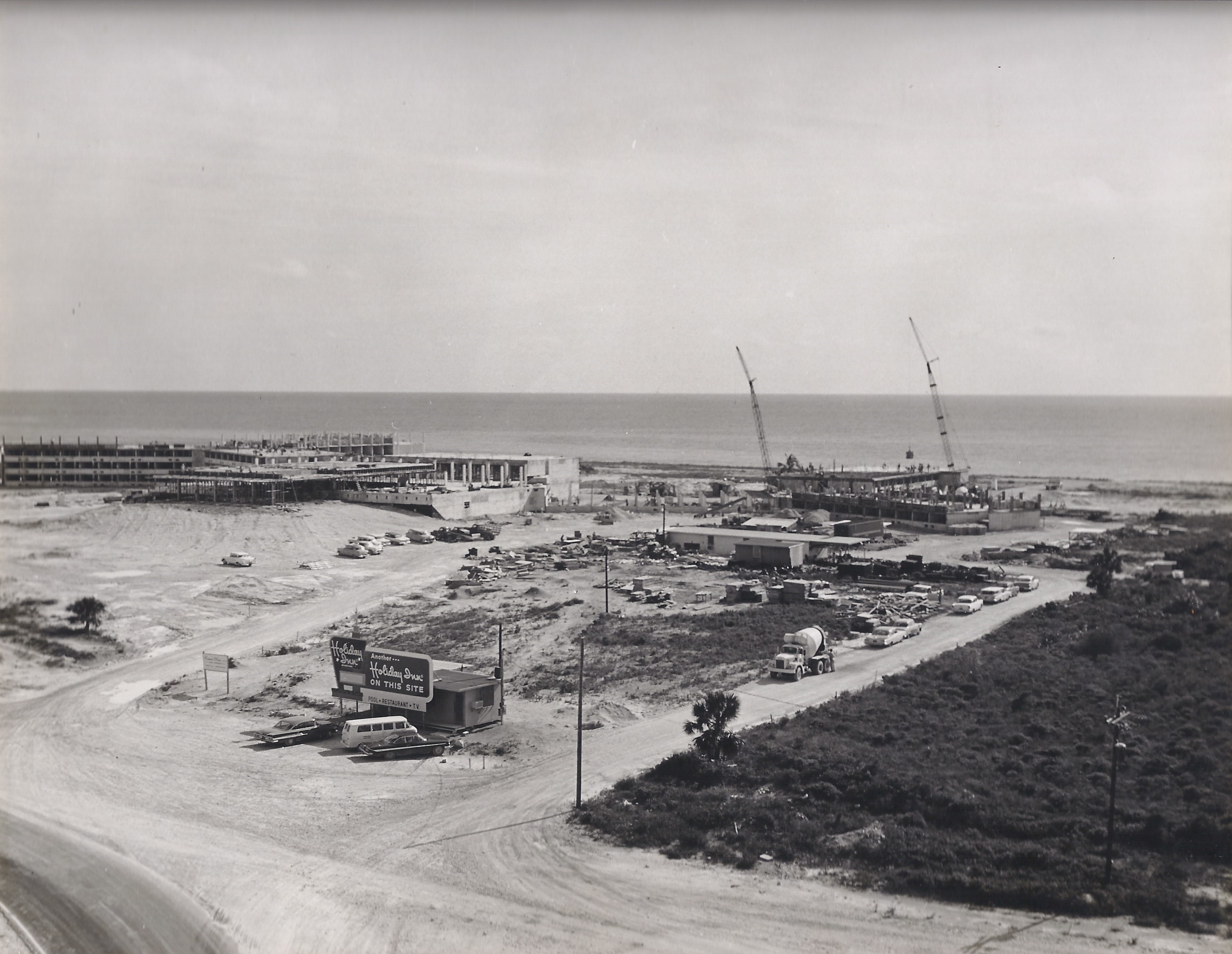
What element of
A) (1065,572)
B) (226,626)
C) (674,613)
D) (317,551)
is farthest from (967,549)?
(226,626)

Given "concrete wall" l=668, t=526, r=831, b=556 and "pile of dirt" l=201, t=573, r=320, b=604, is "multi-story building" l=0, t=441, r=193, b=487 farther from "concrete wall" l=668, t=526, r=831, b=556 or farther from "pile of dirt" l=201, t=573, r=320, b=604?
"concrete wall" l=668, t=526, r=831, b=556

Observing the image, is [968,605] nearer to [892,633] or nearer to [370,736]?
[892,633]

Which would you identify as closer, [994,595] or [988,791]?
[988,791]

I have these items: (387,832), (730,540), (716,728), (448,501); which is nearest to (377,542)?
(448,501)

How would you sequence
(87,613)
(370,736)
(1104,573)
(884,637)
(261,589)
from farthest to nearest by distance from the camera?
(261,589)
(1104,573)
(87,613)
(884,637)
(370,736)

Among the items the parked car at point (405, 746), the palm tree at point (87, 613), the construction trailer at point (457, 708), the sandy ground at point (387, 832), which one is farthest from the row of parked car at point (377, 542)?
the parked car at point (405, 746)

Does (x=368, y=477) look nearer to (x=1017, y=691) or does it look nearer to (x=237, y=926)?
(x=1017, y=691)

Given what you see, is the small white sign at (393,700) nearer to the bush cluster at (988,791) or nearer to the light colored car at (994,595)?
the bush cluster at (988,791)

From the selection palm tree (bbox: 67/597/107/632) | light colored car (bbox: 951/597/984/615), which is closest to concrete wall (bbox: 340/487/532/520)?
palm tree (bbox: 67/597/107/632)
